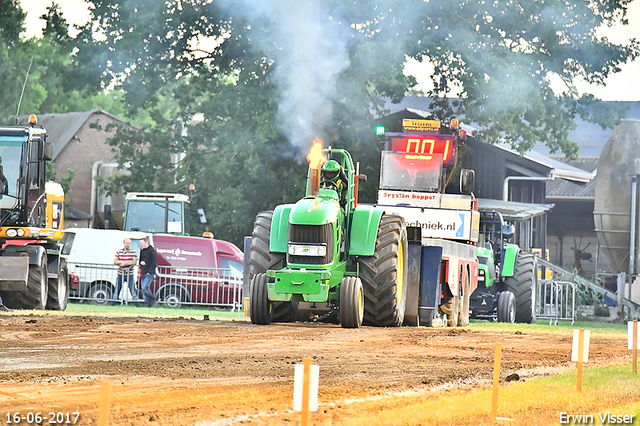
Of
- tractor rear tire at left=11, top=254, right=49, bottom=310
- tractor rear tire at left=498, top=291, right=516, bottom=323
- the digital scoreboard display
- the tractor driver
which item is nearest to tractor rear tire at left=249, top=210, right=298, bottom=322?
the tractor driver

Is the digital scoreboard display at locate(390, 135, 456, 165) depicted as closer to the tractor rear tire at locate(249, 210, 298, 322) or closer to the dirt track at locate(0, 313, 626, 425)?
the dirt track at locate(0, 313, 626, 425)

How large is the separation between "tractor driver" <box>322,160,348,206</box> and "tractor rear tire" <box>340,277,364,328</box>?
4.76 feet

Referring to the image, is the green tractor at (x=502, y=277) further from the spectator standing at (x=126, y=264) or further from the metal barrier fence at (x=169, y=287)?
the spectator standing at (x=126, y=264)

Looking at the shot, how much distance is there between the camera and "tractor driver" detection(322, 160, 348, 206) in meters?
16.2

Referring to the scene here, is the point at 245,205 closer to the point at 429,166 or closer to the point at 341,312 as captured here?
the point at 429,166

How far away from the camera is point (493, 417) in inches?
299

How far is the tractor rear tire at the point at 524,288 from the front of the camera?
80.9 ft

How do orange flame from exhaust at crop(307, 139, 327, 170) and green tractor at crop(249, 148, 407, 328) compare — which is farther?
orange flame from exhaust at crop(307, 139, 327, 170)

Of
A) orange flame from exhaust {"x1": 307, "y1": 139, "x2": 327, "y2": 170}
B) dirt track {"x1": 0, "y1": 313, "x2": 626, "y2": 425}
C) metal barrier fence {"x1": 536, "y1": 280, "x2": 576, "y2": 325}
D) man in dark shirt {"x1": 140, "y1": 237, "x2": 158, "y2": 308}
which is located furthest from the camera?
man in dark shirt {"x1": 140, "y1": 237, "x2": 158, "y2": 308}

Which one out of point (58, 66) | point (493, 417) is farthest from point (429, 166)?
point (58, 66)

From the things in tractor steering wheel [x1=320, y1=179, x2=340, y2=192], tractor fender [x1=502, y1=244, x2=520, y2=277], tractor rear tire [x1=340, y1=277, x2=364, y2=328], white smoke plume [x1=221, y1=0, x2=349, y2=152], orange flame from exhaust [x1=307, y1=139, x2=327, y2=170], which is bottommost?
tractor rear tire [x1=340, y1=277, x2=364, y2=328]

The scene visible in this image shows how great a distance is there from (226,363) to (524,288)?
1529cm

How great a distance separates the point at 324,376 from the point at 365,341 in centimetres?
401

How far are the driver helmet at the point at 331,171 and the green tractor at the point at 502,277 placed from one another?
8562mm
